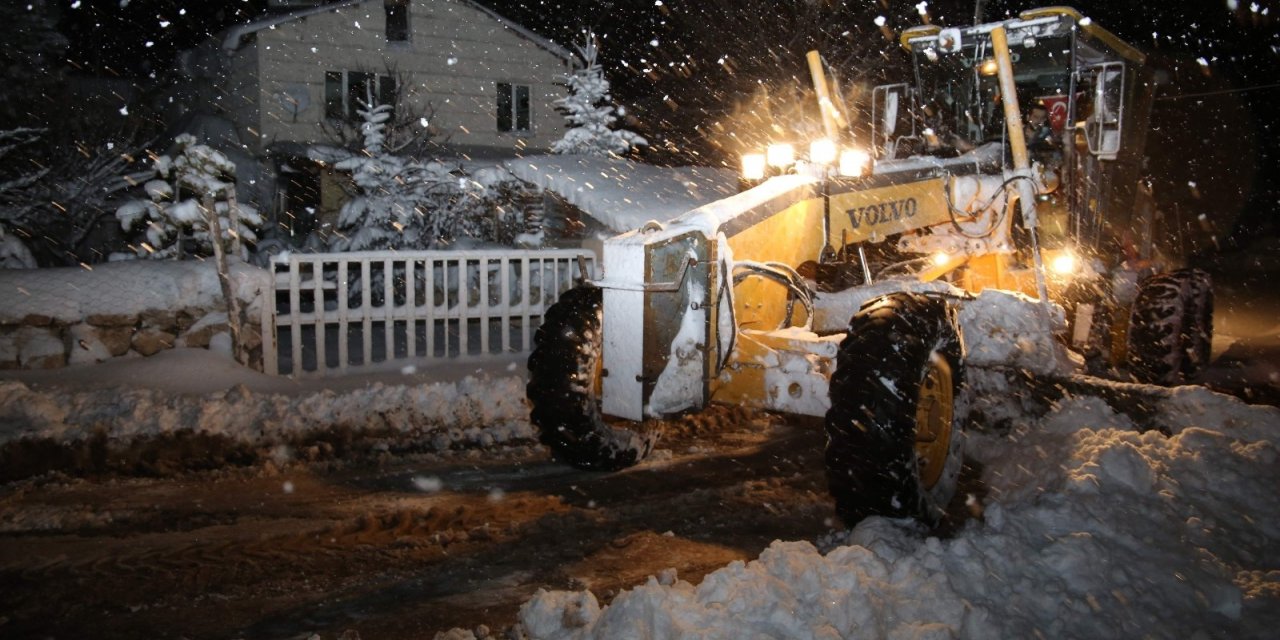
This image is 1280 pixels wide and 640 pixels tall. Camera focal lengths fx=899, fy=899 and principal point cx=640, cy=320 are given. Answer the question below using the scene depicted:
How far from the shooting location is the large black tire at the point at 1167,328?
7.99 m

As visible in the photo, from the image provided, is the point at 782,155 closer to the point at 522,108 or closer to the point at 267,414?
the point at 267,414

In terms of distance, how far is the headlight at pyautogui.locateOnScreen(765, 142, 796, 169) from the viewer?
6258mm

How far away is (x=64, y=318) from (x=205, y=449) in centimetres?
290

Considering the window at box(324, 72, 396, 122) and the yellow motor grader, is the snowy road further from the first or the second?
the window at box(324, 72, 396, 122)

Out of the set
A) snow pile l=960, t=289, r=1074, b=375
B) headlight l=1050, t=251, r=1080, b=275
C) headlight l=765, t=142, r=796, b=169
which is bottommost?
snow pile l=960, t=289, r=1074, b=375

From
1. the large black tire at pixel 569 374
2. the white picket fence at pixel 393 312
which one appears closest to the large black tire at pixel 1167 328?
the white picket fence at pixel 393 312

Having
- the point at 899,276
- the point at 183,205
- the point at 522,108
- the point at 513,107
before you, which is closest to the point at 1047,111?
the point at 899,276

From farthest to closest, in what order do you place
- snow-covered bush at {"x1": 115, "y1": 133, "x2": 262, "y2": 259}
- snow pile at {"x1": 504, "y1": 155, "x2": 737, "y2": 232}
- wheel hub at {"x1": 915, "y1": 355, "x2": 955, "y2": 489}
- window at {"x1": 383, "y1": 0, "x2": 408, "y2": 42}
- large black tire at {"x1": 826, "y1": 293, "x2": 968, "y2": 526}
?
window at {"x1": 383, "y1": 0, "x2": 408, "y2": 42}
snow pile at {"x1": 504, "y1": 155, "x2": 737, "y2": 232}
snow-covered bush at {"x1": 115, "y1": 133, "x2": 262, "y2": 259}
wheel hub at {"x1": 915, "y1": 355, "x2": 955, "y2": 489}
large black tire at {"x1": 826, "y1": 293, "x2": 968, "y2": 526}

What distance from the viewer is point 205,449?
6.98m

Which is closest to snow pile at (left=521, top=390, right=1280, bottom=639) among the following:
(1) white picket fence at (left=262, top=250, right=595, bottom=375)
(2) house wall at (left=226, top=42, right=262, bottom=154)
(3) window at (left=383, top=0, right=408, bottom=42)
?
(1) white picket fence at (left=262, top=250, right=595, bottom=375)

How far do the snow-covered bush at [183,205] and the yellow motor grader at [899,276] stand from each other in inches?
280

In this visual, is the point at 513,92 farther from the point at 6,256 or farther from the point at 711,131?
the point at 6,256

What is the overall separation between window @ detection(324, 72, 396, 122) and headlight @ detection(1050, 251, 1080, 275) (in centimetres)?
1944

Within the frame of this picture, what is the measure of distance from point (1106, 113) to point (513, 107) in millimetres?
20714
